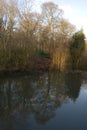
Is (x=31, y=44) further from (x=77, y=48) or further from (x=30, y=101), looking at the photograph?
(x=30, y=101)

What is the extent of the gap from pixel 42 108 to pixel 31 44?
16.9m

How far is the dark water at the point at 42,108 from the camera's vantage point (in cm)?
873

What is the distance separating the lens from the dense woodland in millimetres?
23578

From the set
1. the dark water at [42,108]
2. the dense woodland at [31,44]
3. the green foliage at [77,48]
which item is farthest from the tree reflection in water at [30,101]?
the green foliage at [77,48]

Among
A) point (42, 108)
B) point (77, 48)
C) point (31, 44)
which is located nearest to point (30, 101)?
point (42, 108)

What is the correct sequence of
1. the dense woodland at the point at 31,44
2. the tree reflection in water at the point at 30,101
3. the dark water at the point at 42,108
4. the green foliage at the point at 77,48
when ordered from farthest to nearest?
the green foliage at the point at 77,48 → the dense woodland at the point at 31,44 → the tree reflection in water at the point at 30,101 → the dark water at the point at 42,108

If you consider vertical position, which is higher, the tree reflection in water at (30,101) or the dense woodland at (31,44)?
the dense woodland at (31,44)

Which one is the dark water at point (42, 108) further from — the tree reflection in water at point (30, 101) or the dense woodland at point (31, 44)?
the dense woodland at point (31, 44)

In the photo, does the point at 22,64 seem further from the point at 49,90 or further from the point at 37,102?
the point at 37,102

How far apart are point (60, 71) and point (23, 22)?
10.3 metres

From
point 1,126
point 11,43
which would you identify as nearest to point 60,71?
point 11,43

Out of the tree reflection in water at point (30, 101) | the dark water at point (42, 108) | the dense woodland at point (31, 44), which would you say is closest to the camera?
the dark water at point (42, 108)

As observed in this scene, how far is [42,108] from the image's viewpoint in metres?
11.0

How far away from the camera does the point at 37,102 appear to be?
1203 centimetres
